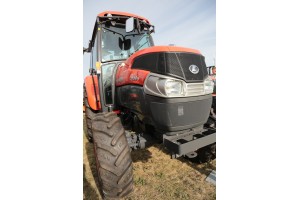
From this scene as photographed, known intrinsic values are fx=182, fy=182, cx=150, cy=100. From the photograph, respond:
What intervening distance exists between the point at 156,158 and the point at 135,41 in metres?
1.78

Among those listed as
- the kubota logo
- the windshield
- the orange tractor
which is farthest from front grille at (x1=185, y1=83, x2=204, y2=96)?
the windshield

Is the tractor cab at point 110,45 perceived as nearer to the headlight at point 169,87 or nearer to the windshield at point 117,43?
the windshield at point 117,43

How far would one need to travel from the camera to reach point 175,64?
1538 mm

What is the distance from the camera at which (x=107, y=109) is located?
2525 mm

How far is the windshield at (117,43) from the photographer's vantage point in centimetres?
245

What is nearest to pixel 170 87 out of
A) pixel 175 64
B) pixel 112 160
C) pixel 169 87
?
pixel 169 87

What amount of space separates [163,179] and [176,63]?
144 cm

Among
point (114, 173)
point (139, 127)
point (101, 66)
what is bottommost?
point (114, 173)

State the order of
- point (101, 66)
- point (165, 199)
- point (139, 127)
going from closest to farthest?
point (165, 199) → point (139, 127) → point (101, 66)

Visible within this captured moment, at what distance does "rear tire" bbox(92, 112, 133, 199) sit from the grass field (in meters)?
0.26

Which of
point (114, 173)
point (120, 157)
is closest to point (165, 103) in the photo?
point (120, 157)

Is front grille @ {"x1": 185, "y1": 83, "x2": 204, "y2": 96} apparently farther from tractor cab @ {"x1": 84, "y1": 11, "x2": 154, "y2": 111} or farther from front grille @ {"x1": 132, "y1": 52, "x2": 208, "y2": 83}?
tractor cab @ {"x1": 84, "y1": 11, "x2": 154, "y2": 111}

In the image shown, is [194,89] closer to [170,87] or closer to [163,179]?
[170,87]
